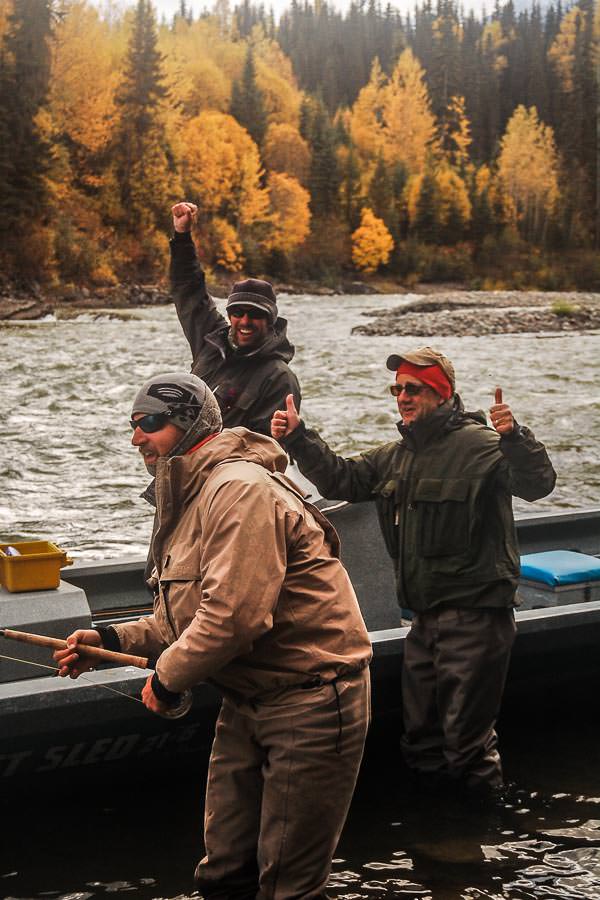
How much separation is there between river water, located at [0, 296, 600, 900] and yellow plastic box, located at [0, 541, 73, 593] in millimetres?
715

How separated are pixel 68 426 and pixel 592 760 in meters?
14.5

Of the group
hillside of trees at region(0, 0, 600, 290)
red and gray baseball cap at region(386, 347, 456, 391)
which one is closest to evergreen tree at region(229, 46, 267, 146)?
hillside of trees at region(0, 0, 600, 290)

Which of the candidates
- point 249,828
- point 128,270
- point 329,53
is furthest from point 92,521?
point 329,53

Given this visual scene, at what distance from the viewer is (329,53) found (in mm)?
55188

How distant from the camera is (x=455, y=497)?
3.76m

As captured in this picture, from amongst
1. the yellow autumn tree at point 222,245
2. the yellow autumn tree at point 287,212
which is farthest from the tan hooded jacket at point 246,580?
the yellow autumn tree at point 287,212

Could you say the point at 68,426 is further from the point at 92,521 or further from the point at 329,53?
the point at 329,53

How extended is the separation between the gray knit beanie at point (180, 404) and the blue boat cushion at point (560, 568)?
2848mm

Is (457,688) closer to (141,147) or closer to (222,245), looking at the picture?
(222,245)

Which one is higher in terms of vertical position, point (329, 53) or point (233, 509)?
point (329, 53)

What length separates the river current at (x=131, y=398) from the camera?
12273 mm

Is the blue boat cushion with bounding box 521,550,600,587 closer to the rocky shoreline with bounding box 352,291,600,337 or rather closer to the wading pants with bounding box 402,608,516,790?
the wading pants with bounding box 402,608,516,790

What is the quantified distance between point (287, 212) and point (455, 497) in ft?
126

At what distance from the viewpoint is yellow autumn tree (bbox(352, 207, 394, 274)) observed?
4278 centimetres
